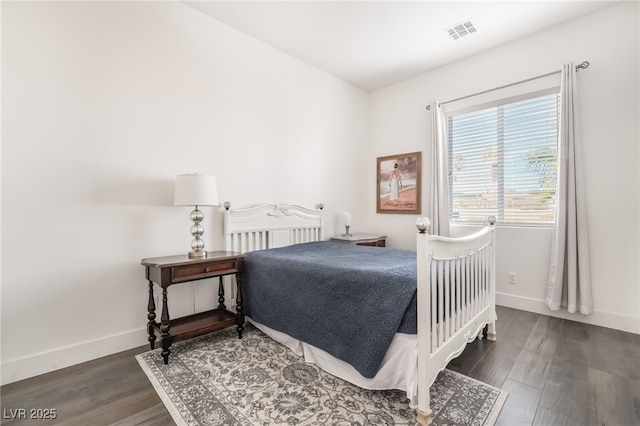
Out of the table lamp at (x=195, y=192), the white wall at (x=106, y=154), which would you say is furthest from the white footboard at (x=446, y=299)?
the white wall at (x=106, y=154)

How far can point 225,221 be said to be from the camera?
2811 millimetres

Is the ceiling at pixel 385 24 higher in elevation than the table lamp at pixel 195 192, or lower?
higher

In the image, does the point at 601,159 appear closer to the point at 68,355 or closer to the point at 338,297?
the point at 338,297

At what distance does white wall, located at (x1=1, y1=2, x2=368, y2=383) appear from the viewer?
190 cm

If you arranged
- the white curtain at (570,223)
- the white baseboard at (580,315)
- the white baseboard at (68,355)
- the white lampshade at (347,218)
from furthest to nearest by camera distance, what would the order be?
1. the white lampshade at (347,218)
2. the white curtain at (570,223)
3. the white baseboard at (580,315)
4. the white baseboard at (68,355)

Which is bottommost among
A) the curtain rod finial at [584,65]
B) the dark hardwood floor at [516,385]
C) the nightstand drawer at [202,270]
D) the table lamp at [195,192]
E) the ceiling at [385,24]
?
the dark hardwood floor at [516,385]

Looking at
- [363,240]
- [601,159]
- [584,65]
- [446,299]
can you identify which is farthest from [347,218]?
[584,65]

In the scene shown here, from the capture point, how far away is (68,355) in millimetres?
2035

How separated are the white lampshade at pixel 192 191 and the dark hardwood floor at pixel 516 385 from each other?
47.1 inches

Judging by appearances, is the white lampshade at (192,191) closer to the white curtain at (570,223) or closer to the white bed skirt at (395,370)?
the white bed skirt at (395,370)

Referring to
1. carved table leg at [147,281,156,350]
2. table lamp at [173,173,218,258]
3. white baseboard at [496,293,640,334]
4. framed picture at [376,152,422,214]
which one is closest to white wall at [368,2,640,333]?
white baseboard at [496,293,640,334]

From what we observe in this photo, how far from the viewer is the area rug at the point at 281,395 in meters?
1.50

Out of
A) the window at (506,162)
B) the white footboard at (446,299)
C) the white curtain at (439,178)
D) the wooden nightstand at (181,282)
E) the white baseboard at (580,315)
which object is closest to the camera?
the white footboard at (446,299)

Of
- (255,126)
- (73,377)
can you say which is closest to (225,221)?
(255,126)
